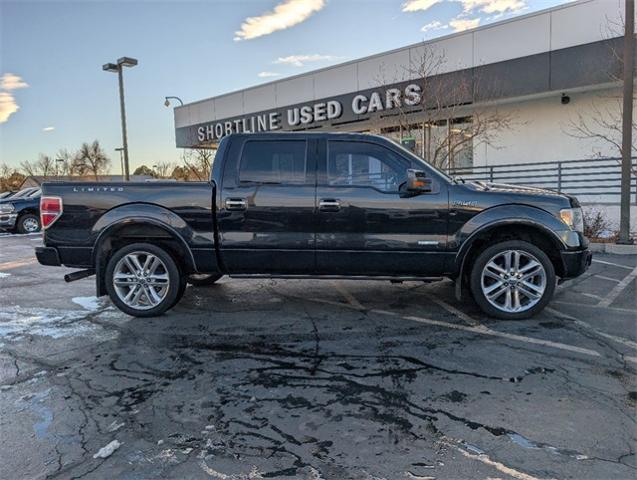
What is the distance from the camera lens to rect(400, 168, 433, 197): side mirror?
4.88m

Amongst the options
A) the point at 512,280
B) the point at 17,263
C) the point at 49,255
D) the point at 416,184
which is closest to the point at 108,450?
the point at 49,255

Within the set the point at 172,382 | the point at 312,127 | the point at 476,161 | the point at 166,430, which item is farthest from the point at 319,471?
the point at 312,127

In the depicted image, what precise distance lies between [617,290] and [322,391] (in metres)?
5.06

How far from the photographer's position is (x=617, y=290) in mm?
6469

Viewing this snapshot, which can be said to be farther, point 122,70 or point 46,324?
point 122,70

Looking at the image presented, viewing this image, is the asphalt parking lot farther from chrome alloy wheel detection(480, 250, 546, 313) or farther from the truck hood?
the truck hood

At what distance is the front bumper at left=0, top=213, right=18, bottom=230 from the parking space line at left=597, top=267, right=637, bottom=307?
18.1 metres

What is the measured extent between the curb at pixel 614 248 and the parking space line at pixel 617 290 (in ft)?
→ 6.53

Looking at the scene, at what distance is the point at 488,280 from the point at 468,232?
2.04 feet

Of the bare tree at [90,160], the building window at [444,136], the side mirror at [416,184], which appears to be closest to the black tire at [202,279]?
the side mirror at [416,184]

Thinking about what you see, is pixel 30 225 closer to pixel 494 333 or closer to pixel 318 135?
pixel 318 135

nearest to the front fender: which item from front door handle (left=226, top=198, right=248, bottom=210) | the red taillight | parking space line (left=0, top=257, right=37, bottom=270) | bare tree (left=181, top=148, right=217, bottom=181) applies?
front door handle (left=226, top=198, right=248, bottom=210)

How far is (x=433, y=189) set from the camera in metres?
5.10

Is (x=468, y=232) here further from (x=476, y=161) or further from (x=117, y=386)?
(x=476, y=161)
